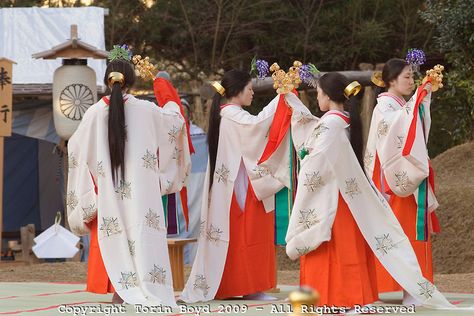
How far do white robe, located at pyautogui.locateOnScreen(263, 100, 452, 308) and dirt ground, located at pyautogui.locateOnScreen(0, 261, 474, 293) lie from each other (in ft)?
7.97

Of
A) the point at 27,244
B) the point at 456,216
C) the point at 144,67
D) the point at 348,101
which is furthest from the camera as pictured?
the point at 27,244

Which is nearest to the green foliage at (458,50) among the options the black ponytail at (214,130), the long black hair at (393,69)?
the long black hair at (393,69)

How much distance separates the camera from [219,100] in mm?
7586

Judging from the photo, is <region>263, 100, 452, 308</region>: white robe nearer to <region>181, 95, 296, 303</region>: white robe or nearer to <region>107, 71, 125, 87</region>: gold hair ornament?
<region>181, 95, 296, 303</region>: white robe

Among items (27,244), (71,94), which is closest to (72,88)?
(71,94)

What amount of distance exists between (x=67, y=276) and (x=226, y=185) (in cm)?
367

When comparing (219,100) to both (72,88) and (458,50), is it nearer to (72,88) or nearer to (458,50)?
(72,88)

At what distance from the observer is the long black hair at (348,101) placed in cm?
630

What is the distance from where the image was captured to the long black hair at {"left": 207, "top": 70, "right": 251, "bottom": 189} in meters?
7.55

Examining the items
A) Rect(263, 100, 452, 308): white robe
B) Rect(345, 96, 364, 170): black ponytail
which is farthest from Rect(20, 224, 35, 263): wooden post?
Rect(345, 96, 364, 170): black ponytail

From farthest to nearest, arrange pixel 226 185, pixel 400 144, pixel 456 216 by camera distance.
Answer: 1. pixel 456 216
2. pixel 226 185
3. pixel 400 144

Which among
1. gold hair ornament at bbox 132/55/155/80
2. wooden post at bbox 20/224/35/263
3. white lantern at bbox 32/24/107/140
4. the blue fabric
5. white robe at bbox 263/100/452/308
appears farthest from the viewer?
the blue fabric

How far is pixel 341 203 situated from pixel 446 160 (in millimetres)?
8414

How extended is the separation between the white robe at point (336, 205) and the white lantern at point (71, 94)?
5807 millimetres
